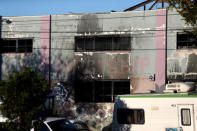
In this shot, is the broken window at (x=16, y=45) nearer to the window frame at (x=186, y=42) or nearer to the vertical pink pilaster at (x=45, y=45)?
the vertical pink pilaster at (x=45, y=45)

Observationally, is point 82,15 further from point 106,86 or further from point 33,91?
point 33,91

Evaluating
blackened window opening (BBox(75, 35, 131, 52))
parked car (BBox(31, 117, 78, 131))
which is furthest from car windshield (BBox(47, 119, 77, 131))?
blackened window opening (BBox(75, 35, 131, 52))

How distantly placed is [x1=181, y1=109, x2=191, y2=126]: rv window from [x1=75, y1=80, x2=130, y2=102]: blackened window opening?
A: 9.32 m

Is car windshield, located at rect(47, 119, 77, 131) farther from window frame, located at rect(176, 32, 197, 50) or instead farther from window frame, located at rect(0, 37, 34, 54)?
window frame, located at rect(0, 37, 34, 54)

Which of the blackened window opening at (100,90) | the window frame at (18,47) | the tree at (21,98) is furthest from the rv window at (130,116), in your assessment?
the window frame at (18,47)

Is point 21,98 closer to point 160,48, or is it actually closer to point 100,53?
point 100,53

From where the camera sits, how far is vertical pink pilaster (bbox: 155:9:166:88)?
70.4 feet

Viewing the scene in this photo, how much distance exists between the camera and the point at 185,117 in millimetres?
13133

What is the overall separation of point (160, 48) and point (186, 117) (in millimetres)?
9021

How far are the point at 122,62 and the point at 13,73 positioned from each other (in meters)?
10.4

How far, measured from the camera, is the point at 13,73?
42.5 ft

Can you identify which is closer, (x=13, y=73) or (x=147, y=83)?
(x=13, y=73)

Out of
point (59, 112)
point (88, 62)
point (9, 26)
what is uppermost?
point (9, 26)

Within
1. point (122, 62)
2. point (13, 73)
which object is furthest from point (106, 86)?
point (13, 73)
